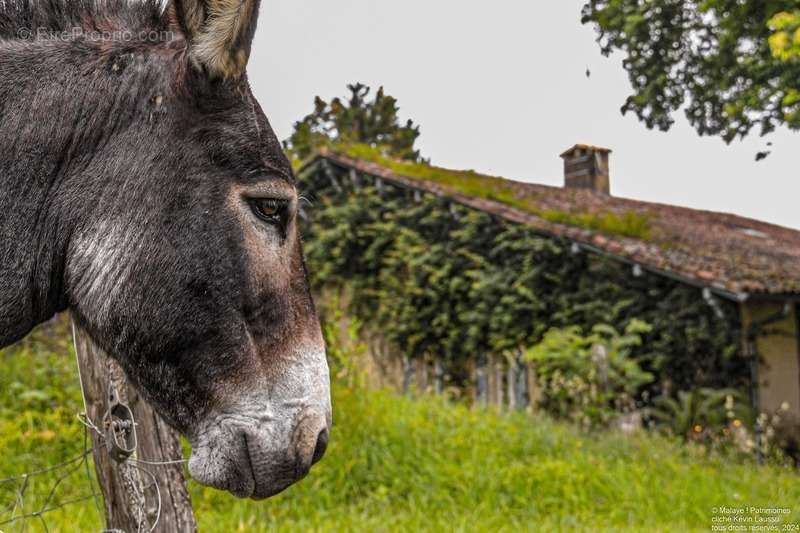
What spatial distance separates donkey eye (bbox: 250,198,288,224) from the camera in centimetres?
185

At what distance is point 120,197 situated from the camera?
1783mm

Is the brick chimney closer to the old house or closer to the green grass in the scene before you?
the old house

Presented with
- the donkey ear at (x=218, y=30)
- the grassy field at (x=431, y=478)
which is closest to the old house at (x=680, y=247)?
the grassy field at (x=431, y=478)

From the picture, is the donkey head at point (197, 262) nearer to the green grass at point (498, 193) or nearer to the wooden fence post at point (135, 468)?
the wooden fence post at point (135, 468)

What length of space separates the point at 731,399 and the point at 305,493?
6307 millimetres

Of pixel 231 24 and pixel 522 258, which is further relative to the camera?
pixel 522 258

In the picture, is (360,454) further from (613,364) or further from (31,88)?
(31,88)

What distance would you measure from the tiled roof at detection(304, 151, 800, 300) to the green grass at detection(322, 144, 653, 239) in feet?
0.35

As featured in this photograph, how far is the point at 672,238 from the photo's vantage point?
14.0 metres

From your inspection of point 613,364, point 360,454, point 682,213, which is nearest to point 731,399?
point 613,364

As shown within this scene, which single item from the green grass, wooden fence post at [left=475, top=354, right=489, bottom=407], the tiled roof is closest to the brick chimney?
the tiled roof

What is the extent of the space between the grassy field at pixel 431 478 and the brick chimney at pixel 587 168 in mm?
12521

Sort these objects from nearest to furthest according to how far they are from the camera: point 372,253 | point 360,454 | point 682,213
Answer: point 360,454
point 372,253
point 682,213

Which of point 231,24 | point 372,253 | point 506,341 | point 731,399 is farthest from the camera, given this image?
point 372,253
